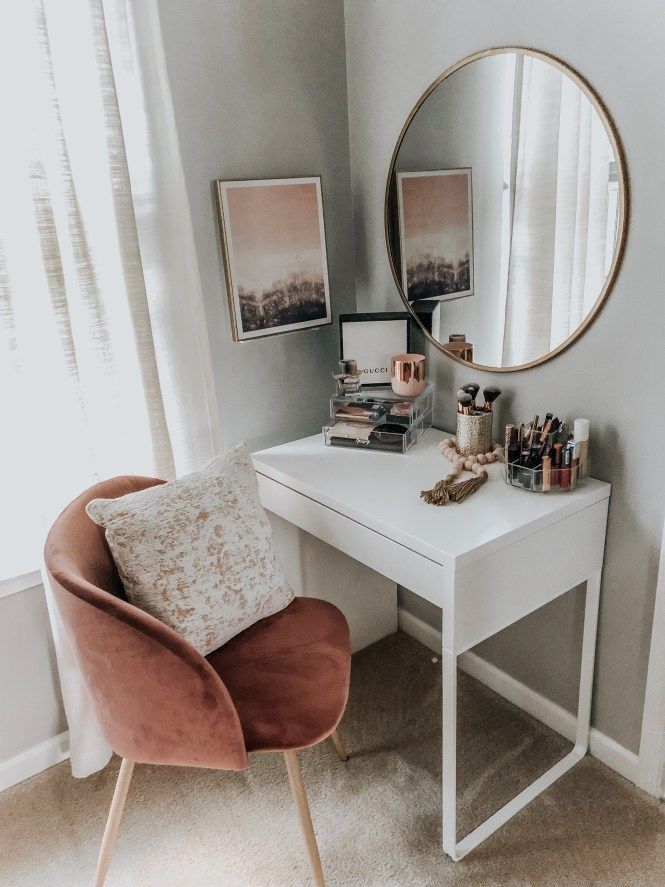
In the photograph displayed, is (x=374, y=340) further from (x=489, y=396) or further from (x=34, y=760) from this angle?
A: (x=34, y=760)

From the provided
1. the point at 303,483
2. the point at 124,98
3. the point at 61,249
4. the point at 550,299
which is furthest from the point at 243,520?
the point at 124,98

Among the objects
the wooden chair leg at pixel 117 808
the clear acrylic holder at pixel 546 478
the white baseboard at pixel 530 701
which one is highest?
the clear acrylic holder at pixel 546 478

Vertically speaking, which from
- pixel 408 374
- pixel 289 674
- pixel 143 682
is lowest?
pixel 289 674

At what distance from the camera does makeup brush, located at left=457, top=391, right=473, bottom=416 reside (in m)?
1.65

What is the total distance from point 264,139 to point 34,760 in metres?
1.70

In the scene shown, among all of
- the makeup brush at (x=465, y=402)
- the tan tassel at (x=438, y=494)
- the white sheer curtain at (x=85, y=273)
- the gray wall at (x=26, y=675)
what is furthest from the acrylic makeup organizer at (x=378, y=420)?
the gray wall at (x=26, y=675)

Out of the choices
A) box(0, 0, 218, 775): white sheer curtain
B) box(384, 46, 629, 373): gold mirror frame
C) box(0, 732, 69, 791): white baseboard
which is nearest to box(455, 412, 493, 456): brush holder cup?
box(384, 46, 629, 373): gold mirror frame

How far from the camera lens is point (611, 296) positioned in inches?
55.7

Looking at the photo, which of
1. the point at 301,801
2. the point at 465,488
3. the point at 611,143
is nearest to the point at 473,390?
the point at 465,488

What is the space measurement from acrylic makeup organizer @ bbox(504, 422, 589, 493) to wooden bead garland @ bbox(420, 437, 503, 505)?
85 mm

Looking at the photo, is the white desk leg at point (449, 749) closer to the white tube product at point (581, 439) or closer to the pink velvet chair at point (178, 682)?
the pink velvet chair at point (178, 682)

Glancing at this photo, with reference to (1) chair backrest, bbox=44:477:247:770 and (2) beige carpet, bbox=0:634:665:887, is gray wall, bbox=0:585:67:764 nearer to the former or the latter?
(2) beige carpet, bbox=0:634:665:887

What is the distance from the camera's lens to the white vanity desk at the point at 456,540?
1.29 metres

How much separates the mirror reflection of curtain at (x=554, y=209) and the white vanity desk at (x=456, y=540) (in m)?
0.38
